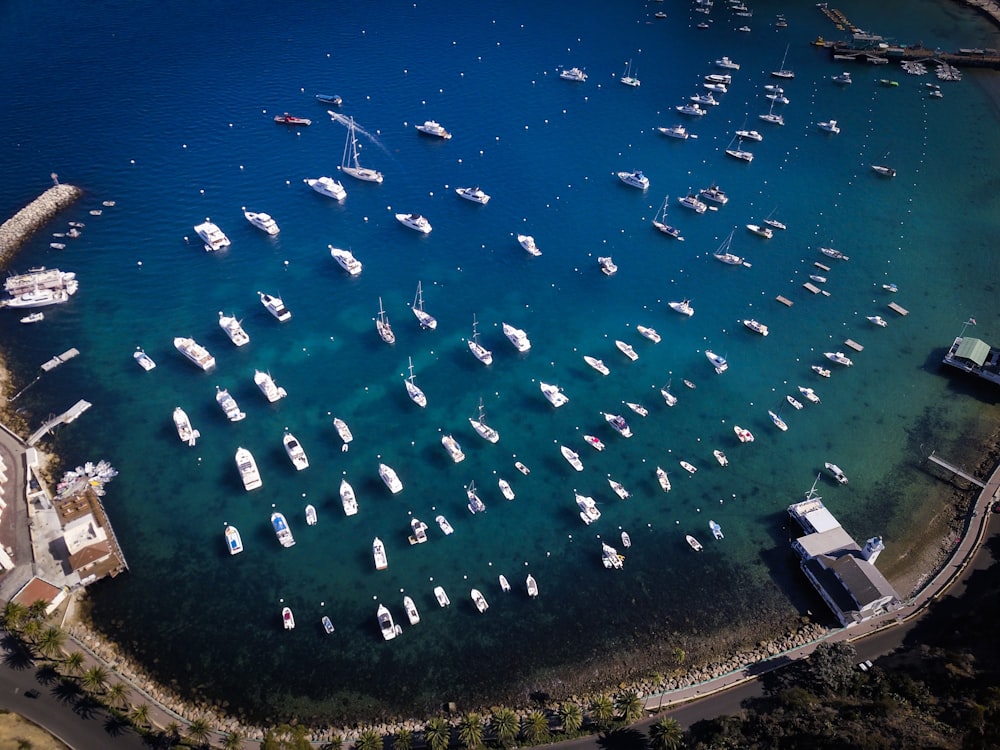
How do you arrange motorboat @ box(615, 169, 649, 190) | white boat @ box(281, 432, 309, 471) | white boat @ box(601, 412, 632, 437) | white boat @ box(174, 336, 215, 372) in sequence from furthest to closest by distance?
motorboat @ box(615, 169, 649, 190)
white boat @ box(174, 336, 215, 372)
white boat @ box(601, 412, 632, 437)
white boat @ box(281, 432, 309, 471)

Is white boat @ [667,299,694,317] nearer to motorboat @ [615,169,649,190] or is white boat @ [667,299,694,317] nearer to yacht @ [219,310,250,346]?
motorboat @ [615,169,649,190]

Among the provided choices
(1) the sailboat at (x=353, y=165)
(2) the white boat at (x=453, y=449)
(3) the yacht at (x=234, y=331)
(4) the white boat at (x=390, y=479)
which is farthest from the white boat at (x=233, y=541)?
(1) the sailboat at (x=353, y=165)

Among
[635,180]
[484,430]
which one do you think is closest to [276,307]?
[484,430]

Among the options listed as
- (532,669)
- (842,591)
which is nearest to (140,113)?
(532,669)

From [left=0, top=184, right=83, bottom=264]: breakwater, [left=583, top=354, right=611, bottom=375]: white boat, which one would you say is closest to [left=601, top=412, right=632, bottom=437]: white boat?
[left=583, top=354, right=611, bottom=375]: white boat

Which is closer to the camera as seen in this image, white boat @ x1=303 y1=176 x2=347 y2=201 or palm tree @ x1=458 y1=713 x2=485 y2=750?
palm tree @ x1=458 y1=713 x2=485 y2=750

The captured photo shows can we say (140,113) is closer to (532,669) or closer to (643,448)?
(643,448)

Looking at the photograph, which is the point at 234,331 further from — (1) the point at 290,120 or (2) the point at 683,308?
(2) the point at 683,308
